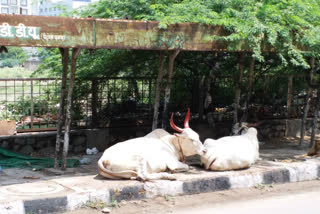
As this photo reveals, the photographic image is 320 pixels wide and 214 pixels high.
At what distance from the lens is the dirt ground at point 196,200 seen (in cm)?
574

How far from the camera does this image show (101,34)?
21.1 ft

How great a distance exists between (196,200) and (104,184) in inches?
50.7

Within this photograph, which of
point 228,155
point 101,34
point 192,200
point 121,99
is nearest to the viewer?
point 192,200

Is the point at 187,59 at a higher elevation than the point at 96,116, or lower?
higher

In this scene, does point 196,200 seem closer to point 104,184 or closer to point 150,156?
point 150,156

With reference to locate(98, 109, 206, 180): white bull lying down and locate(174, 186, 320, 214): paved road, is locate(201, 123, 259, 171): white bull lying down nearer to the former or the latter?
locate(98, 109, 206, 180): white bull lying down

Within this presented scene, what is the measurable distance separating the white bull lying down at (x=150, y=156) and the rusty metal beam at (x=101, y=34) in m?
1.43

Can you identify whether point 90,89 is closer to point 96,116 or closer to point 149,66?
point 96,116

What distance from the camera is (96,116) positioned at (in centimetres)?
962

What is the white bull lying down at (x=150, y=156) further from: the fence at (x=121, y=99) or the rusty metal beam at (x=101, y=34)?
the fence at (x=121, y=99)

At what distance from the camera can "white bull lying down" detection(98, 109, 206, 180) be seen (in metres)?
6.42

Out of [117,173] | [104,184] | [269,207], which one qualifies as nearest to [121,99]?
[117,173]

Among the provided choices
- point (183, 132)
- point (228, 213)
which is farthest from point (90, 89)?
point (228, 213)

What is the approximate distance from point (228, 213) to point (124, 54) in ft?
15.2
